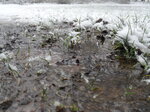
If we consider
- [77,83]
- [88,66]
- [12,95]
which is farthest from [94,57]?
[12,95]

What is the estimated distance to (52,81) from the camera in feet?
5.12

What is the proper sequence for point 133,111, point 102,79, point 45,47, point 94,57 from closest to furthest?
point 133,111 → point 102,79 → point 94,57 → point 45,47

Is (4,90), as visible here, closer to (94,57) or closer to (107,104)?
(107,104)

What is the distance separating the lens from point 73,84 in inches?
59.3

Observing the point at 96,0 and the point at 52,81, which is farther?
the point at 96,0

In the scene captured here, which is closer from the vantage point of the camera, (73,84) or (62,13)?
(73,84)

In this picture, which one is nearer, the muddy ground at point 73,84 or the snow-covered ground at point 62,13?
the muddy ground at point 73,84

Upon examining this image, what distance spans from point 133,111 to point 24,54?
181 centimetres

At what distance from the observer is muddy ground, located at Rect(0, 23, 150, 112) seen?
1211 millimetres

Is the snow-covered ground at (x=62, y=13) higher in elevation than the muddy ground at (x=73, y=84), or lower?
higher

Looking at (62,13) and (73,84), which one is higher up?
(62,13)

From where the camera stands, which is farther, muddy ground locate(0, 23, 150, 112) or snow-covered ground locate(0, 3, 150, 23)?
snow-covered ground locate(0, 3, 150, 23)

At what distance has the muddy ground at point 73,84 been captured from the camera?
121 centimetres

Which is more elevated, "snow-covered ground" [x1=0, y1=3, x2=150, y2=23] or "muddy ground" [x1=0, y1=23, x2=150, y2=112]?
"snow-covered ground" [x1=0, y1=3, x2=150, y2=23]
